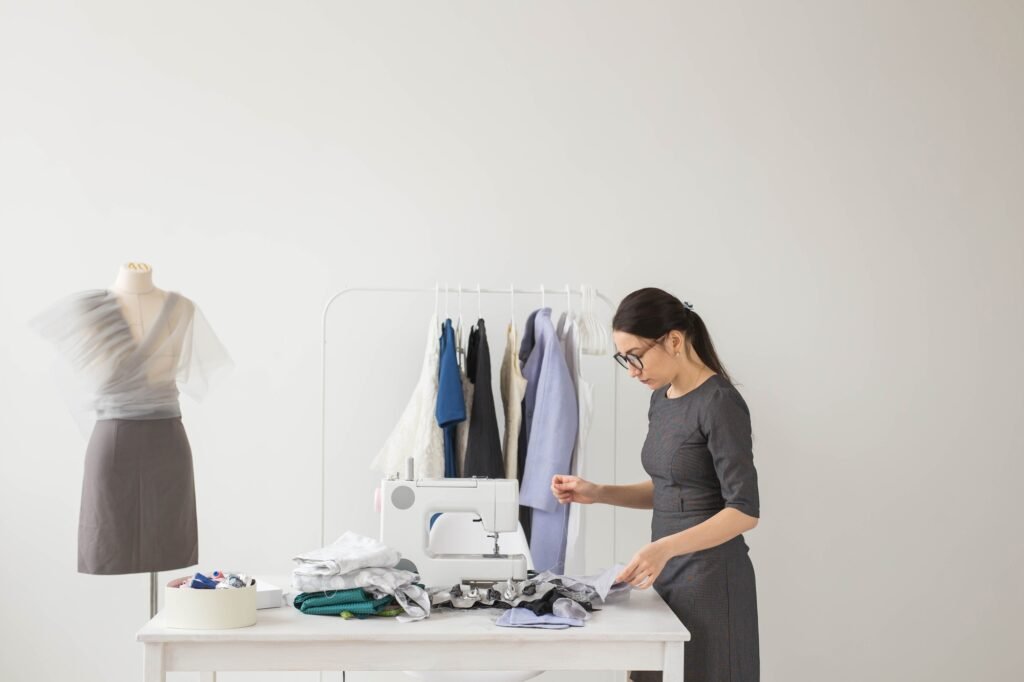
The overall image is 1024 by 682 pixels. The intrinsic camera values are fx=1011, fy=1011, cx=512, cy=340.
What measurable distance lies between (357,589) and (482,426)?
4.28ft

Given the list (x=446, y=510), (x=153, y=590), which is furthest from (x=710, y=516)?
(x=153, y=590)

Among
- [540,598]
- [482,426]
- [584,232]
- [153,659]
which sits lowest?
[153,659]

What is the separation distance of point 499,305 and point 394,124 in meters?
0.88

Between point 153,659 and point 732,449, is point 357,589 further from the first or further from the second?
point 732,449

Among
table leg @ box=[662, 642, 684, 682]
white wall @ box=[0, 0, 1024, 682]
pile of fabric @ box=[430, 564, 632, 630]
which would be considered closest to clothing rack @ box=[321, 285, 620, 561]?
white wall @ box=[0, 0, 1024, 682]

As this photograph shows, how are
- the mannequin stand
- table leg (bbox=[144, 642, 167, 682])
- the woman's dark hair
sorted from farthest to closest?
the mannequin stand → the woman's dark hair → table leg (bbox=[144, 642, 167, 682])

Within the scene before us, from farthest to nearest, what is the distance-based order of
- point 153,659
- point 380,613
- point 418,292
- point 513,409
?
1. point 418,292
2. point 513,409
3. point 380,613
4. point 153,659

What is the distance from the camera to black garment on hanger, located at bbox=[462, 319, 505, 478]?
3668 mm

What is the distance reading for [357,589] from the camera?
2447mm

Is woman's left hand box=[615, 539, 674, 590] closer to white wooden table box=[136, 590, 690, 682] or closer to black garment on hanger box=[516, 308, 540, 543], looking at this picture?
white wooden table box=[136, 590, 690, 682]

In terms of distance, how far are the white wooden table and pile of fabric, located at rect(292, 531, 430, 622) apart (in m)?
0.04

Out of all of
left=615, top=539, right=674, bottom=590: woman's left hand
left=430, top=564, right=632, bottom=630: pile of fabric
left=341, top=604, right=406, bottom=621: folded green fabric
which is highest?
left=615, top=539, right=674, bottom=590: woman's left hand

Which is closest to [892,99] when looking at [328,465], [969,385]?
[969,385]

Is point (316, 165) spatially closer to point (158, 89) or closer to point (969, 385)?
point (158, 89)
